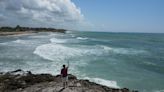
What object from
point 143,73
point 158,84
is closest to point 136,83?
point 158,84

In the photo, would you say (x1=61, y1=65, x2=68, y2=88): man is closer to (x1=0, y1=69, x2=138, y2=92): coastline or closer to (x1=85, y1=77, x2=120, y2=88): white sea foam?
(x1=0, y1=69, x2=138, y2=92): coastline

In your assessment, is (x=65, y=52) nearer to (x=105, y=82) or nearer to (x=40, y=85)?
(x=105, y=82)

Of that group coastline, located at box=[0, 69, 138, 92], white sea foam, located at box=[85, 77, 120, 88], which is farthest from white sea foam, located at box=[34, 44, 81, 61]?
coastline, located at box=[0, 69, 138, 92]

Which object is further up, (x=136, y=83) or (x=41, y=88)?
(x=41, y=88)

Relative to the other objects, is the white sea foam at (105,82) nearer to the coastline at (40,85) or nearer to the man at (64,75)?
the coastline at (40,85)

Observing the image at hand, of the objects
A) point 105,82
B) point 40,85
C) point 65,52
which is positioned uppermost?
point 40,85

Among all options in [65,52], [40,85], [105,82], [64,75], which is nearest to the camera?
[64,75]

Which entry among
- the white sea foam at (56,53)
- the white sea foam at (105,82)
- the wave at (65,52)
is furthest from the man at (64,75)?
the wave at (65,52)

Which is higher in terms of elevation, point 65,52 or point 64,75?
point 64,75

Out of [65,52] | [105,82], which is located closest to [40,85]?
[105,82]

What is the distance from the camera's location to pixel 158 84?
21.8 m

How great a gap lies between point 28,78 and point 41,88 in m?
3.29

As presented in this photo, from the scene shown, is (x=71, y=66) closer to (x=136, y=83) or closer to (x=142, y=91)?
(x=136, y=83)

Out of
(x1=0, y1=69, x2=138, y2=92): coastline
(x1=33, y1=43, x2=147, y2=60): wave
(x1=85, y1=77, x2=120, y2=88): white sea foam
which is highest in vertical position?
(x1=0, y1=69, x2=138, y2=92): coastline
